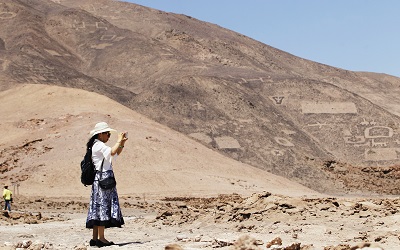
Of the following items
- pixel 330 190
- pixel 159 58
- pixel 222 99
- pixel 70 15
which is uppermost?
pixel 70 15

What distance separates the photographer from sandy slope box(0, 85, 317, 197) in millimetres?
33594

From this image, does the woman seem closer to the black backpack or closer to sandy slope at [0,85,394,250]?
the black backpack

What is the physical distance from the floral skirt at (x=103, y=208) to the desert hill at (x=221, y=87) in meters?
26.6

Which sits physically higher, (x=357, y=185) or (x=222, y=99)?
(x=222, y=99)

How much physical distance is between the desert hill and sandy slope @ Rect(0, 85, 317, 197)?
169 cm

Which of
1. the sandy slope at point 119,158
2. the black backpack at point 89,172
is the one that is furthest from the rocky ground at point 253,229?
the sandy slope at point 119,158

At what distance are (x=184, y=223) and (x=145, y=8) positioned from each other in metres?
92.2

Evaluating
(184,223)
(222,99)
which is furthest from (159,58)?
(184,223)

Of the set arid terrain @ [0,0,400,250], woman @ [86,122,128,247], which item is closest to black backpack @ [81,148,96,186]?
woman @ [86,122,128,247]

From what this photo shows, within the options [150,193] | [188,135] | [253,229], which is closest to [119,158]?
[150,193]

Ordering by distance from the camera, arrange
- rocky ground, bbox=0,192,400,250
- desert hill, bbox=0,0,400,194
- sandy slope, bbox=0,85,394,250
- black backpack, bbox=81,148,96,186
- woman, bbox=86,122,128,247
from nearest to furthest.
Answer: rocky ground, bbox=0,192,400,250, woman, bbox=86,122,128,247, black backpack, bbox=81,148,96,186, sandy slope, bbox=0,85,394,250, desert hill, bbox=0,0,400,194

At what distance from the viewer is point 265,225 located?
38.1 feet

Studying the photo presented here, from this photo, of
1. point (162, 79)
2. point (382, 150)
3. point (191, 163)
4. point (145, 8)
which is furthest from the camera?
point (145, 8)

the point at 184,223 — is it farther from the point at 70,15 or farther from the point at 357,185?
the point at 70,15
